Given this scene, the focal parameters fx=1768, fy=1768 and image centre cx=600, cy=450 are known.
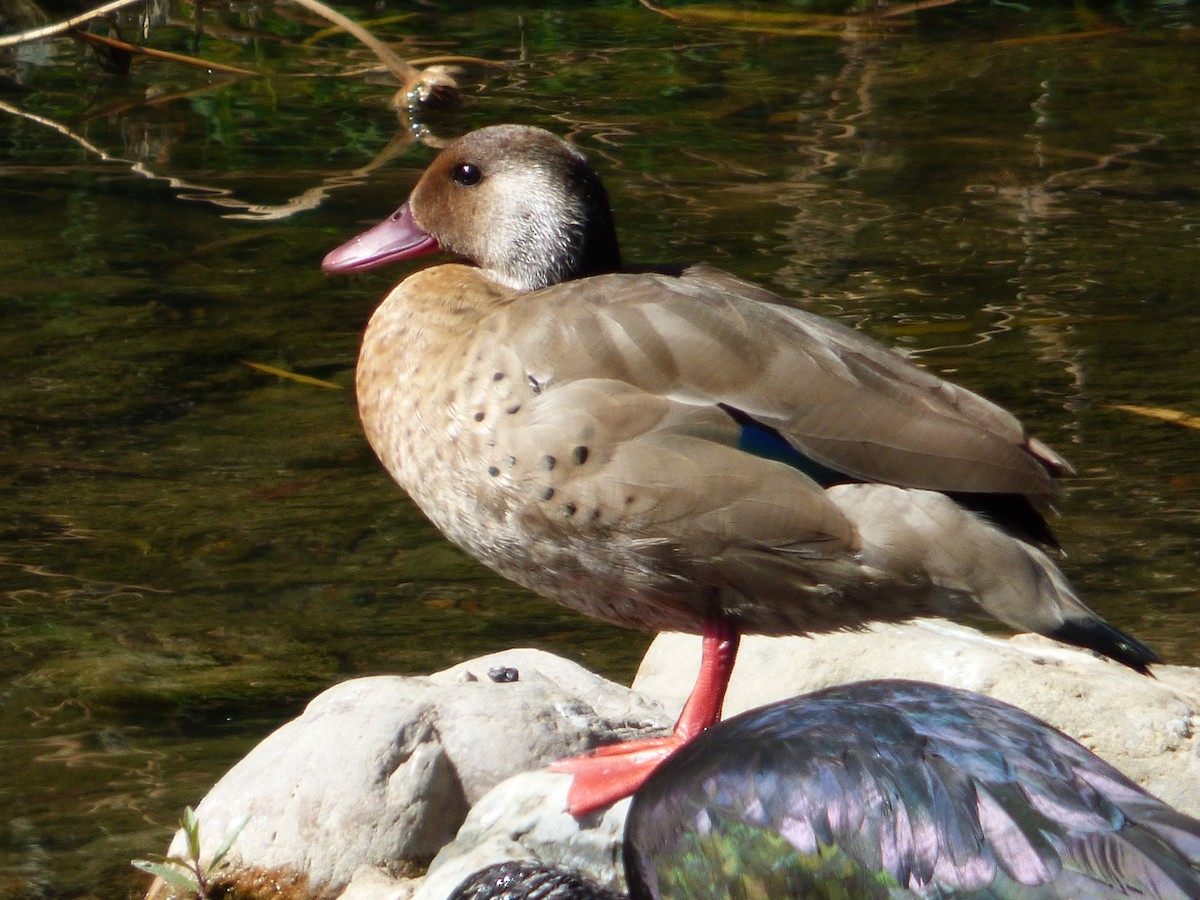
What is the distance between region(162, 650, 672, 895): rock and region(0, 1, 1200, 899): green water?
16.7 inches

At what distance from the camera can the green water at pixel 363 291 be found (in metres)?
4.93

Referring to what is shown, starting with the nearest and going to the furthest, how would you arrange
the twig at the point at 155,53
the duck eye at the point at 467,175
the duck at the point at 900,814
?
the duck at the point at 900,814, the duck eye at the point at 467,175, the twig at the point at 155,53

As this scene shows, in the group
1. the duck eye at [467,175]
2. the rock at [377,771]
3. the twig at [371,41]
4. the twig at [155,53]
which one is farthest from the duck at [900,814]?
Answer: the twig at [155,53]

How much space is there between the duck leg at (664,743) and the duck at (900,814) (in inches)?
24.4

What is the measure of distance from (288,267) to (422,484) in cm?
406

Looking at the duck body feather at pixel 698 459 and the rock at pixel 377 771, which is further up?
the duck body feather at pixel 698 459

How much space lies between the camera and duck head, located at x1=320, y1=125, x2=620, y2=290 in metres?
4.34

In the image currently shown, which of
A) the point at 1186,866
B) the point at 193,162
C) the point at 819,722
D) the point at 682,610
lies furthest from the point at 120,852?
the point at 193,162

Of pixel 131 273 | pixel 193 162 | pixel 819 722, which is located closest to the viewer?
pixel 819 722

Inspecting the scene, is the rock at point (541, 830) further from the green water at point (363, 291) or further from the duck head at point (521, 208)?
the duck head at point (521, 208)

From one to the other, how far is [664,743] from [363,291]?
4.15 meters

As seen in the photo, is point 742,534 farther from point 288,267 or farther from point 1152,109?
point 1152,109

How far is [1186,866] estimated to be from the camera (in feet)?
8.74

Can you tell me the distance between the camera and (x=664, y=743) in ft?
12.7
